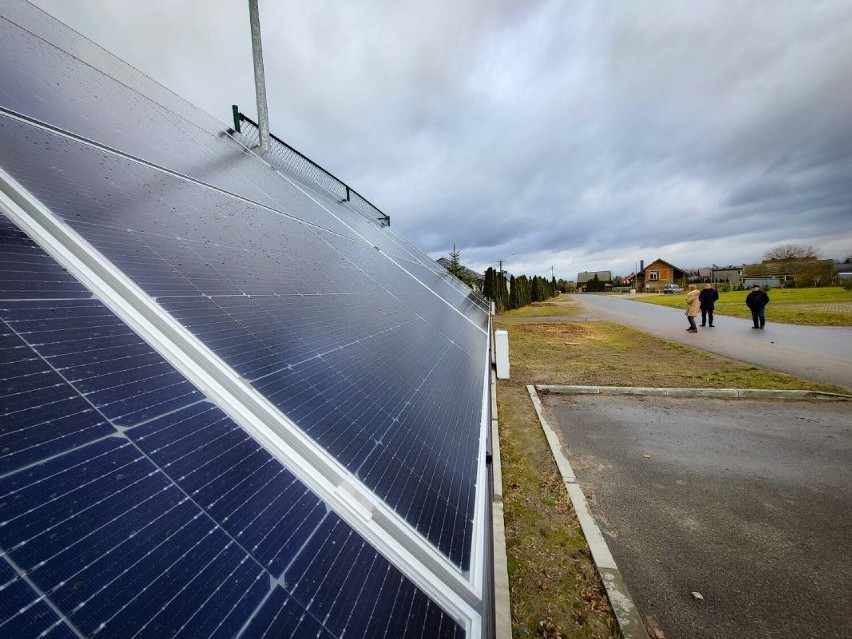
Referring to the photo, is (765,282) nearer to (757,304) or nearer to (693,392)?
(757,304)

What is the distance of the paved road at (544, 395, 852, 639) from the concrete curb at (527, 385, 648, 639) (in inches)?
6.5

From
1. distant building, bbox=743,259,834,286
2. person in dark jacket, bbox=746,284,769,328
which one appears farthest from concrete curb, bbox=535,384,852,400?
distant building, bbox=743,259,834,286

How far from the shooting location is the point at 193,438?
1.29 m

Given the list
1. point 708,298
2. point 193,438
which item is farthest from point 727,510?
point 708,298

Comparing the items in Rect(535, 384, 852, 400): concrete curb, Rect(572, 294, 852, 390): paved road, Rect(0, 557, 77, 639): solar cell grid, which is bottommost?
Rect(535, 384, 852, 400): concrete curb

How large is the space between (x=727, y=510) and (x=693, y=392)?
4.68m

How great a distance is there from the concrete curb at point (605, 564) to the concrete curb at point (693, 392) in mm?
3550

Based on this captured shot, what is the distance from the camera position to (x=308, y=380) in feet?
6.47

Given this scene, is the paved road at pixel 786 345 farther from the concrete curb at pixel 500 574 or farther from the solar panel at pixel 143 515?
the solar panel at pixel 143 515

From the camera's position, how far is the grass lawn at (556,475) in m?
3.02

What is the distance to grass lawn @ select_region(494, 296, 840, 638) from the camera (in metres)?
3.02

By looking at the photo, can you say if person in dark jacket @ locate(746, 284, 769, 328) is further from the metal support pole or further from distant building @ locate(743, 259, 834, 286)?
distant building @ locate(743, 259, 834, 286)

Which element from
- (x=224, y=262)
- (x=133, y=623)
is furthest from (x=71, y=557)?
(x=224, y=262)

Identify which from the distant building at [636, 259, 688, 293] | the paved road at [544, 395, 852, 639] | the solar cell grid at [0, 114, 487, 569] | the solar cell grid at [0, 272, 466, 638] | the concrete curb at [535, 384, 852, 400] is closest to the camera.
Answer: the solar cell grid at [0, 272, 466, 638]
